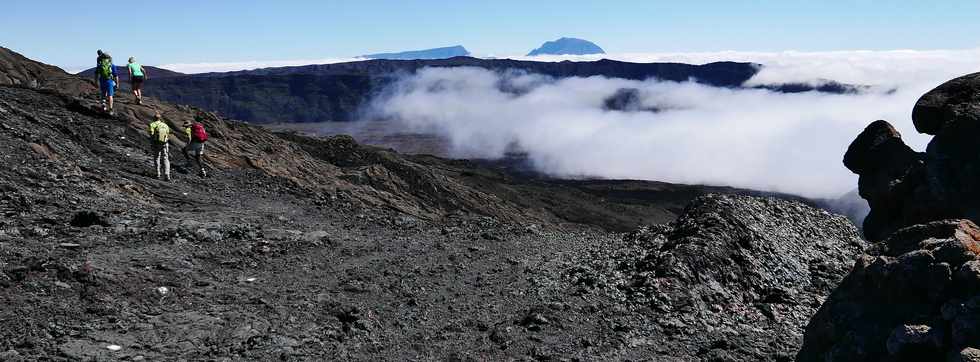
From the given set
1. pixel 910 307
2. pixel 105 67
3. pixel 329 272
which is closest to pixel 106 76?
pixel 105 67

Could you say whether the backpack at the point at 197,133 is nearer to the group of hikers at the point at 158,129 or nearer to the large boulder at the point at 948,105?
the group of hikers at the point at 158,129

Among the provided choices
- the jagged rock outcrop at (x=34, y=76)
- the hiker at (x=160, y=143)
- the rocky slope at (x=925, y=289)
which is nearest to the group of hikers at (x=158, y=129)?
the hiker at (x=160, y=143)

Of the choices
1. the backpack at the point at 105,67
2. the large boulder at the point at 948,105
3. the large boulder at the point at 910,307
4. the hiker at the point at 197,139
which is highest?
the backpack at the point at 105,67

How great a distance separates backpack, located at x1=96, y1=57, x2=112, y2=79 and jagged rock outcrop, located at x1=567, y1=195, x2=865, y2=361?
639 inches

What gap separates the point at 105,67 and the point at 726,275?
19298 millimetres

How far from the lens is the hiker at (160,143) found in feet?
56.6

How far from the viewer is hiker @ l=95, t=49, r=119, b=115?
2078 centimetres

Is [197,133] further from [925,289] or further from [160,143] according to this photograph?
[925,289]

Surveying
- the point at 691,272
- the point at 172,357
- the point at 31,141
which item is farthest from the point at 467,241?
the point at 31,141

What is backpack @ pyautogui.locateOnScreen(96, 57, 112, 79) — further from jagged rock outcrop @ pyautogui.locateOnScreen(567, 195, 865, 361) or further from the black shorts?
jagged rock outcrop @ pyautogui.locateOnScreen(567, 195, 865, 361)

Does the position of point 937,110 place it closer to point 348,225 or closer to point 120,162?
point 348,225

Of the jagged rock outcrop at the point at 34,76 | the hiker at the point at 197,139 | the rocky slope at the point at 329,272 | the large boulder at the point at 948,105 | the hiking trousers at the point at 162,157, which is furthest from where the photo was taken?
the jagged rock outcrop at the point at 34,76

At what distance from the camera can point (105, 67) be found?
20.9 m

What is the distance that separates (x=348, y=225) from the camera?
1744 centimetres
